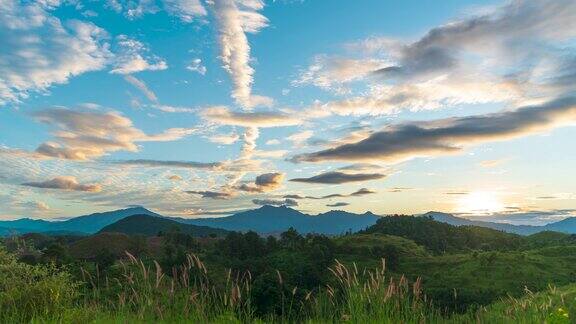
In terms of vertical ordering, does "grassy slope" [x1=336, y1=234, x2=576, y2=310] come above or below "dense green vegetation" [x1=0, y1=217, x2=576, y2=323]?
below

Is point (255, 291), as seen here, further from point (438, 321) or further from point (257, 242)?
point (257, 242)

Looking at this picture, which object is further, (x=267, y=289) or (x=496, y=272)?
(x=496, y=272)

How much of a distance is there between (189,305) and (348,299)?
4476 millimetres

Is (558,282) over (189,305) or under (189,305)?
under

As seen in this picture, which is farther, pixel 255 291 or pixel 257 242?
pixel 257 242

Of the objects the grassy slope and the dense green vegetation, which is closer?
the dense green vegetation

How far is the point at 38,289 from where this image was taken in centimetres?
1680

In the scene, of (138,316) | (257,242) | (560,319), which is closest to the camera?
(560,319)

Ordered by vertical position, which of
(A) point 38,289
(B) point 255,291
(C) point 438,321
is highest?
(A) point 38,289

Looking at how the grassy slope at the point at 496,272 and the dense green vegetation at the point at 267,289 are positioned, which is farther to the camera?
the grassy slope at the point at 496,272

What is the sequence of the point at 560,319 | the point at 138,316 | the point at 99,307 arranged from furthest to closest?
the point at 99,307 < the point at 138,316 < the point at 560,319

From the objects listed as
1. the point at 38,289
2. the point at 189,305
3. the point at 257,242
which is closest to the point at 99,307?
the point at 38,289

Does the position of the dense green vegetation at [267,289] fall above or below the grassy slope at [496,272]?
above

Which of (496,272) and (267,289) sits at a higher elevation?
(267,289)
